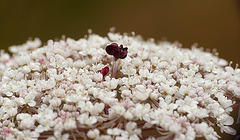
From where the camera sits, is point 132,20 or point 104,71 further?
point 132,20

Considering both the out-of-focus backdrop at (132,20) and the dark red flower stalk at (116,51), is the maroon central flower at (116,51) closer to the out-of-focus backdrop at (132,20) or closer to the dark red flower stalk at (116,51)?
the dark red flower stalk at (116,51)

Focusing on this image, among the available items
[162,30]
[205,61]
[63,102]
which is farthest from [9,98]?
[162,30]

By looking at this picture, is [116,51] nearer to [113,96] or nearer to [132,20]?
[113,96]

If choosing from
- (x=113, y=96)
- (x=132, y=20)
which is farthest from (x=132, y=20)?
(x=113, y=96)

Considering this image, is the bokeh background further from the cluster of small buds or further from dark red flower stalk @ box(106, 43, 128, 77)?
dark red flower stalk @ box(106, 43, 128, 77)

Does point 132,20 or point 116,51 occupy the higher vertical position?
point 132,20

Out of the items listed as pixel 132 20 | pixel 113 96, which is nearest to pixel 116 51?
pixel 113 96

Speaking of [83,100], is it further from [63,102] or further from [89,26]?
[89,26]

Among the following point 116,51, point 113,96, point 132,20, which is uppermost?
point 132,20

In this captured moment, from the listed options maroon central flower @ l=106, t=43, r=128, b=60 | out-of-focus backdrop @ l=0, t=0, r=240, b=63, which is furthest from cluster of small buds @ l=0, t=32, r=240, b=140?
out-of-focus backdrop @ l=0, t=0, r=240, b=63
